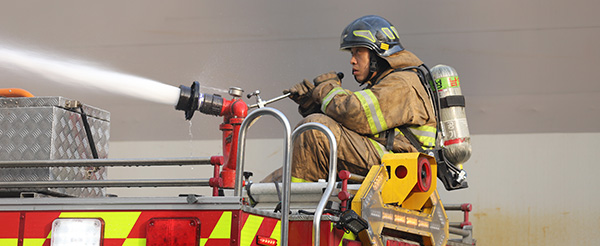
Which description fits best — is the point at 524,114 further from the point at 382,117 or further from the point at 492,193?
the point at 382,117

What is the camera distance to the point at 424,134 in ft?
14.3

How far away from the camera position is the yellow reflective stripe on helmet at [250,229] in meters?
2.63

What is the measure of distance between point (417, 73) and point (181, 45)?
3.98m

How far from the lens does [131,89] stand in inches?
165

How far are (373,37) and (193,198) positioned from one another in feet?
7.63

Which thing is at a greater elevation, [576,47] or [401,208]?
[576,47]

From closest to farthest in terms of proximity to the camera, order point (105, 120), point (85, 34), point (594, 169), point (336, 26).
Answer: point (105, 120) < point (594, 169) < point (336, 26) < point (85, 34)

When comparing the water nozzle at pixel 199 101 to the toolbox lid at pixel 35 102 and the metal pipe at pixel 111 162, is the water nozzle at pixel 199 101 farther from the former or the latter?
the metal pipe at pixel 111 162

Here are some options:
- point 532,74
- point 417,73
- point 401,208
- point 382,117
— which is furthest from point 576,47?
point 401,208

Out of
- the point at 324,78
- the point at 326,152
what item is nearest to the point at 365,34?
the point at 324,78

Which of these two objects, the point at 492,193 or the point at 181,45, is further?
the point at 181,45

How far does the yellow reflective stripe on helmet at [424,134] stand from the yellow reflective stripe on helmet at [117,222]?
6.93ft

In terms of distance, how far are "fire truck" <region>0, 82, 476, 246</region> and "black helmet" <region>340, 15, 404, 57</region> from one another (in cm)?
81

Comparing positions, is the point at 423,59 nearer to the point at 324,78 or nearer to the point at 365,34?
the point at 365,34
